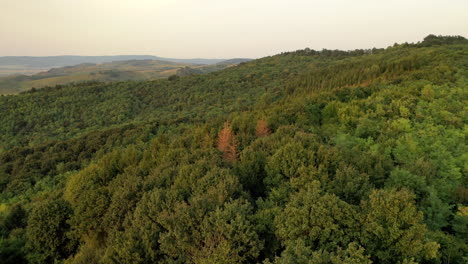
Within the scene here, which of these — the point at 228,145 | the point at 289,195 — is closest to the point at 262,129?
the point at 228,145

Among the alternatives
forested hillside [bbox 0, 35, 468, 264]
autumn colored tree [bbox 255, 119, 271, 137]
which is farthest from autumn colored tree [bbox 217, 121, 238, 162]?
autumn colored tree [bbox 255, 119, 271, 137]

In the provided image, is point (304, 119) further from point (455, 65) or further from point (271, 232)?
point (455, 65)

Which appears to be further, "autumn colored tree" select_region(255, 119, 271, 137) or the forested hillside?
"autumn colored tree" select_region(255, 119, 271, 137)

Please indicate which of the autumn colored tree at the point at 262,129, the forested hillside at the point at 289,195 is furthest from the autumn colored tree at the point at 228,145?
the autumn colored tree at the point at 262,129

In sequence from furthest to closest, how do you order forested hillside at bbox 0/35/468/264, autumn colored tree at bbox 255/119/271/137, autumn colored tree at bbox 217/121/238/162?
autumn colored tree at bbox 255/119/271/137 → autumn colored tree at bbox 217/121/238/162 → forested hillside at bbox 0/35/468/264

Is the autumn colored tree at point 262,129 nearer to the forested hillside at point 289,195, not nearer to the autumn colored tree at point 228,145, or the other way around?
the forested hillside at point 289,195

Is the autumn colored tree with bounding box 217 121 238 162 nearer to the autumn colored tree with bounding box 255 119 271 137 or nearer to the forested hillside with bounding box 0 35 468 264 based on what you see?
the forested hillside with bounding box 0 35 468 264

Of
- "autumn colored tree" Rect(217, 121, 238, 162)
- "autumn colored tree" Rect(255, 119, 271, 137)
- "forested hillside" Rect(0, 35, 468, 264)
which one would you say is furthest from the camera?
"autumn colored tree" Rect(255, 119, 271, 137)

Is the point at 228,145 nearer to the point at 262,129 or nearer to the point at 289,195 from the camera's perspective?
the point at 262,129
